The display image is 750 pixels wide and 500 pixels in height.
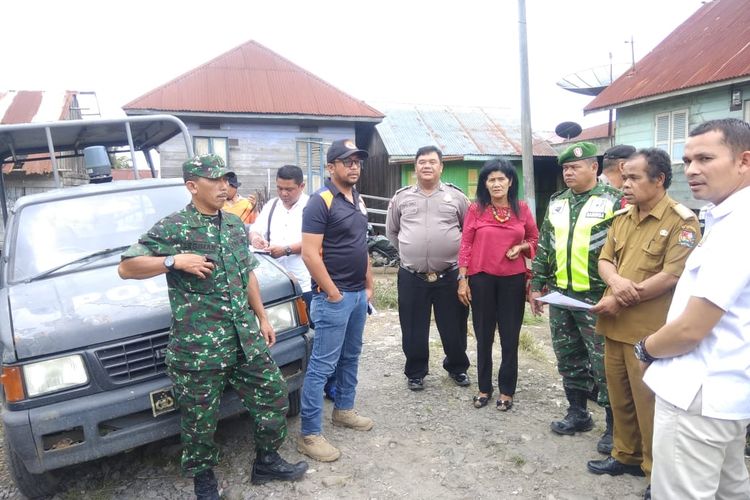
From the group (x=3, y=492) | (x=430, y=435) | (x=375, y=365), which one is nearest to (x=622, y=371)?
(x=430, y=435)

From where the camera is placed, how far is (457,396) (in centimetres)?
416

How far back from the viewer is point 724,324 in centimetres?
166

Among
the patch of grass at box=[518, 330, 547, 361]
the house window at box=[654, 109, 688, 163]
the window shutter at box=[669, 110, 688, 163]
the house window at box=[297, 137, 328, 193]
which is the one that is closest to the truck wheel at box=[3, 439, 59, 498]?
the patch of grass at box=[518, 330, 547, 361]

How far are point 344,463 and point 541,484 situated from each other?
1.18 meters

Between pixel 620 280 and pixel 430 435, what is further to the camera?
pixel 430 435

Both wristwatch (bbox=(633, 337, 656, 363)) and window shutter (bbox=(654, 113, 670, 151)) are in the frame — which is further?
window shutter (bbox=(654, 113, 670, 151))

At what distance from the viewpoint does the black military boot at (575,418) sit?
349 centimetres

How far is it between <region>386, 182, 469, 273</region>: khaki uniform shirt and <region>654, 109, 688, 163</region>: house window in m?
11.0

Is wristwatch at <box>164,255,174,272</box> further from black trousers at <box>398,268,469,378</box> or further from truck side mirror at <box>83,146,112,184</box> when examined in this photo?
truck side mirror at <box>83,146,112,184</box>

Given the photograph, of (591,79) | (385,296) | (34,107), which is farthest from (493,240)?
(34,107)

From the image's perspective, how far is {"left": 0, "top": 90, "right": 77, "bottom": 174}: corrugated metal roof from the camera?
13980 mm

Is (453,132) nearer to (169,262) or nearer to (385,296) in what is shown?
(385,296)

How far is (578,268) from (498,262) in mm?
655

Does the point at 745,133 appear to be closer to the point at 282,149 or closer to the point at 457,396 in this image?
the point at 457,396
